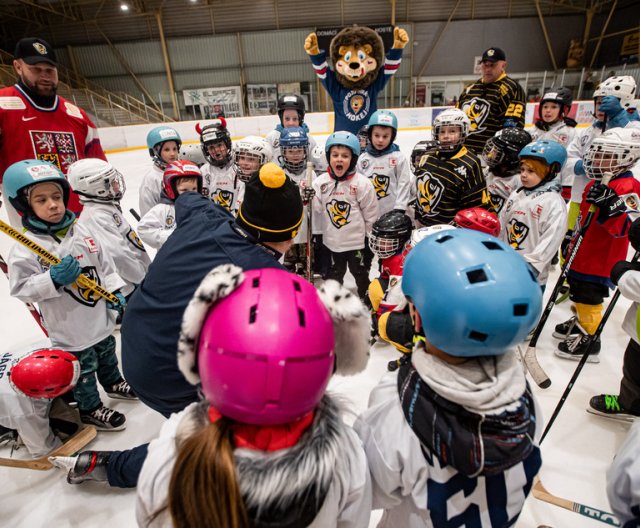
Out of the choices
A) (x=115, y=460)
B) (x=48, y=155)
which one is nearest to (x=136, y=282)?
(x=48, y=155)

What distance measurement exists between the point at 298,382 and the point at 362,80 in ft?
13.8

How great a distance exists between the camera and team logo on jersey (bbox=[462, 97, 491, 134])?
135 inches

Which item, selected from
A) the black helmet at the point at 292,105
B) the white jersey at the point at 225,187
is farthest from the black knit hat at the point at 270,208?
the black helmet at the point at 292,105

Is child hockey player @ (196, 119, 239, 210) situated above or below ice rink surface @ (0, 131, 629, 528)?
above

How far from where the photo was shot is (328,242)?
3297 mm

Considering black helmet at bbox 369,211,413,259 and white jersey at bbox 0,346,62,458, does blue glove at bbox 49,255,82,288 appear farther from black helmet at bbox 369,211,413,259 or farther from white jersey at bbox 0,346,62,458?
black helmet at bbox 369,211,413,259

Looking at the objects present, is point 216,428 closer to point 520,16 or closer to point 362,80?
point 362,80

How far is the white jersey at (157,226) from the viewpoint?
2.62 metres

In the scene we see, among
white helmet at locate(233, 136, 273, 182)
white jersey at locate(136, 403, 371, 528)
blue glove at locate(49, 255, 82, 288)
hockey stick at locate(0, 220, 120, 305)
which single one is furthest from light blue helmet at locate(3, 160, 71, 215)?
white jersey at locate(136, 403, 371, 528)

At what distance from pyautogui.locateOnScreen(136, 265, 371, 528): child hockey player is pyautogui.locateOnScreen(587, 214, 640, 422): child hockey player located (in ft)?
4.88

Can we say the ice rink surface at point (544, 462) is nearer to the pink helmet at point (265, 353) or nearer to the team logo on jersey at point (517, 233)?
the pink helmet at point (265, 353)

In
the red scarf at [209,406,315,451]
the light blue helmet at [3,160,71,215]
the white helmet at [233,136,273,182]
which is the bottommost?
the red scarf at [209,406,315,451]

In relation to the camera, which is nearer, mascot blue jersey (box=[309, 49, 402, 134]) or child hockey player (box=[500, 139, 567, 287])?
child hockey player (box=[500, 139, 567, 287])

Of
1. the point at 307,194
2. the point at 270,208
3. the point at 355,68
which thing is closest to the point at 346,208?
the point at 307,194
